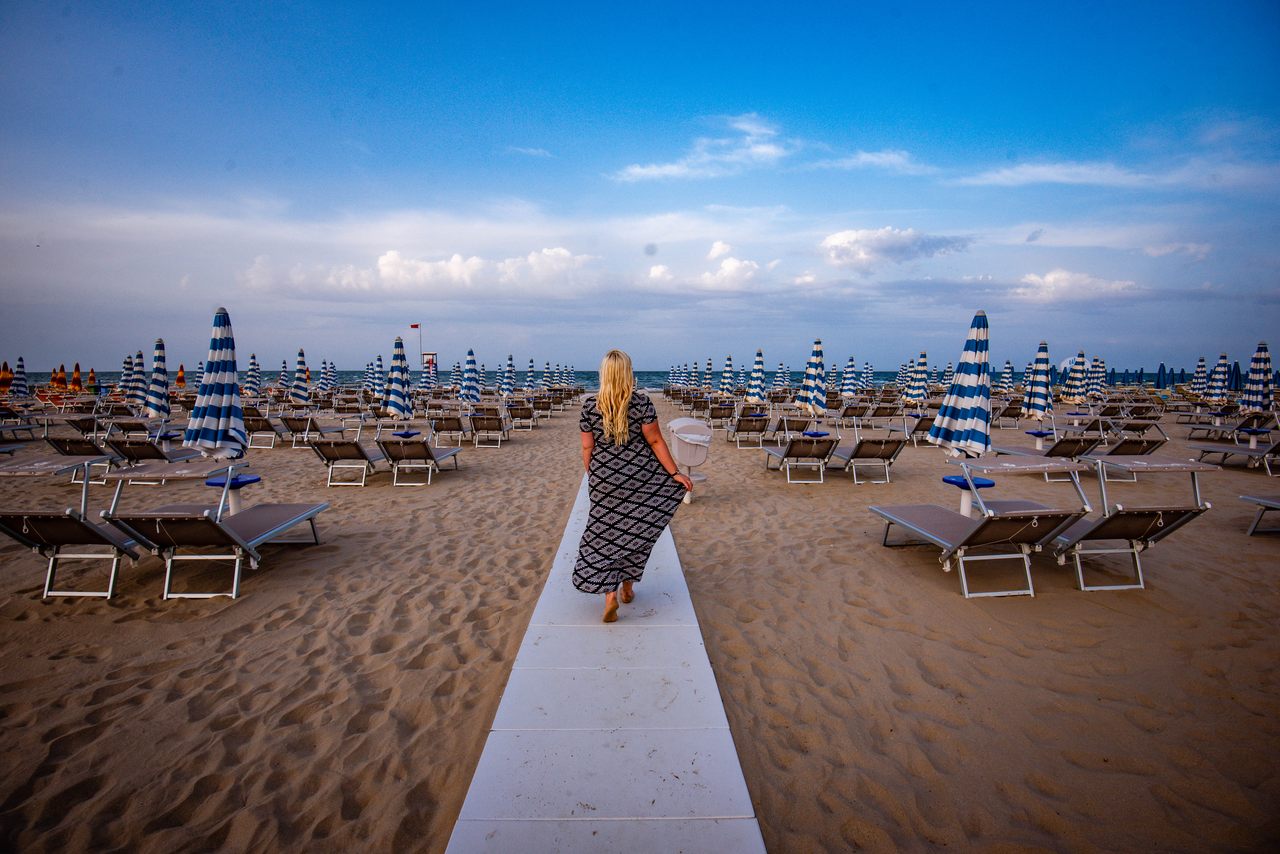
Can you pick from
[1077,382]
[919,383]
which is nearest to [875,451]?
[919,383]

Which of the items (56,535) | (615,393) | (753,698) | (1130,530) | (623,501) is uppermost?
(615,393)

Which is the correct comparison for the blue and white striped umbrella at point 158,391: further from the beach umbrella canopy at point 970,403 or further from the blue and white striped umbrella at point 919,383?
the blue and white striped umbrella at point 919,383

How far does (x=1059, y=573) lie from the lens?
4422 mm

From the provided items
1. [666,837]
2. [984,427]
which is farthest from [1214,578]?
[666,837]

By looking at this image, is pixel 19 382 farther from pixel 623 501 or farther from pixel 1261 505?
pixel 1261 505

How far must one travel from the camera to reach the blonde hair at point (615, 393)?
3162 mm

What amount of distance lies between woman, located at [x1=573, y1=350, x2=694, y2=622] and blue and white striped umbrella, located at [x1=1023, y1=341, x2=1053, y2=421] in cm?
1170

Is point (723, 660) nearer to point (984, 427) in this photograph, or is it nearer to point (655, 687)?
point (655, 687)

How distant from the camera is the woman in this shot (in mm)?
3209

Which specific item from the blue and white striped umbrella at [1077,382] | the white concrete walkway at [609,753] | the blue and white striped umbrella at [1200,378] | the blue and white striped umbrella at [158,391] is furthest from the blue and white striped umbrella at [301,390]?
the blue and white striped umbrella at [1200,378]

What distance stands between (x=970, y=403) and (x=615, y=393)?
3.87m

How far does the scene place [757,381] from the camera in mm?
16578

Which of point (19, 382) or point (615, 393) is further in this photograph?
point (19, 382)

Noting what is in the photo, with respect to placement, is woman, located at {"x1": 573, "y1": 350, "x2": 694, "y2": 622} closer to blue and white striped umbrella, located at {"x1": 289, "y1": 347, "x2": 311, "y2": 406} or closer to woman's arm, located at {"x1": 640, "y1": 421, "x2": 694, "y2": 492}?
woman's arm, located at {"x1": 640, "y1": 421, "x2": 694, "y2": 492}
